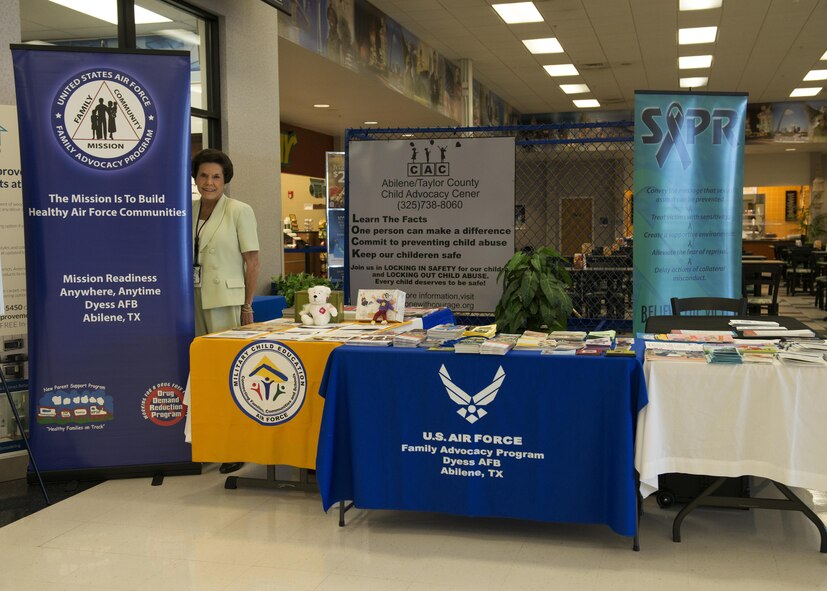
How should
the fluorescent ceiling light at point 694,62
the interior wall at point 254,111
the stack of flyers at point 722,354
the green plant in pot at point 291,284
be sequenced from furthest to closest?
1. the fluorescent ceiling light at point 694,62
2. the green plant in pot at point 291,284
3. the interior wall at point 254,111
4. the stack of flyers at point 722,354

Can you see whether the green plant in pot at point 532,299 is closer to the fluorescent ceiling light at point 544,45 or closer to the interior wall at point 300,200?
the fluorescent ceiling light at point 544,45

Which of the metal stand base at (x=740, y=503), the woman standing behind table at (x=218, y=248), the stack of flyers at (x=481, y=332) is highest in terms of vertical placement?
the woman standing behind table at (x=218, y=248)

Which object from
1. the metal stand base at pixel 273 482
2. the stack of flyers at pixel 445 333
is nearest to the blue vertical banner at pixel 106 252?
the metal stand base at pixel 273 482

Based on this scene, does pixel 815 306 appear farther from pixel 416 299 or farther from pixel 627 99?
pixel 416 299

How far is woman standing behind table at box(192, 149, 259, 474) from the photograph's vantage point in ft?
15.8

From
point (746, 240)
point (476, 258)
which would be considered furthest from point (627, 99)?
point (476, 258)

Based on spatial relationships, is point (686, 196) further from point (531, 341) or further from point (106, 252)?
point (106, 252)

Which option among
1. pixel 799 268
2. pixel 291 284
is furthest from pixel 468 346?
pixel 799 268

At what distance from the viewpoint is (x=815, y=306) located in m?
14.1

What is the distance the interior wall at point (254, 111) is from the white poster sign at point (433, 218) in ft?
3.21

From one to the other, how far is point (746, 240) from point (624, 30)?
37.2 ft

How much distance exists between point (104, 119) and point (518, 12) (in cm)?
758

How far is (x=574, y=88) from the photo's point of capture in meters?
16.6

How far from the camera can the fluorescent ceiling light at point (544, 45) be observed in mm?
12445
